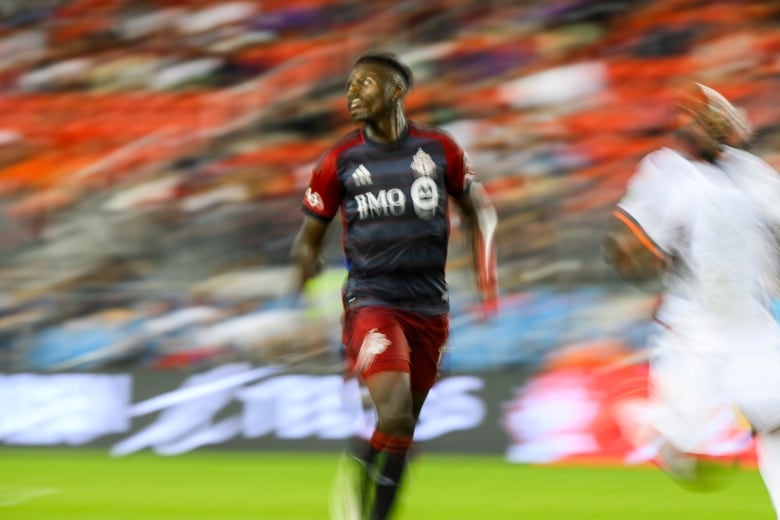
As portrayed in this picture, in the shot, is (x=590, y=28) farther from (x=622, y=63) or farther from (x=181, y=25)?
(x=181, y=25)

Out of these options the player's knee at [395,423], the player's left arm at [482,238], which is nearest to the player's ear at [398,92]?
the player's left arm at [482,238]

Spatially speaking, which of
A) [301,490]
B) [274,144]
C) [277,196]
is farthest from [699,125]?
[274,144]

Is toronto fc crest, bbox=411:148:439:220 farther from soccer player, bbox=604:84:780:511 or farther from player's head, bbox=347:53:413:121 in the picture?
soccer player, bbox=604:84:780:511

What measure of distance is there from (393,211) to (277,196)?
25.5 feet

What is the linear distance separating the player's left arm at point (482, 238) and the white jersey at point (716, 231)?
2.40ft

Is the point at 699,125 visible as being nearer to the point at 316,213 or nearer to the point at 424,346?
the point at 424,346

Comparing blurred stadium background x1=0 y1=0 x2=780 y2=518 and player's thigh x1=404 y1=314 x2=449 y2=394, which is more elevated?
player's thigh x1=404 y1=314 x2=449 y2=394

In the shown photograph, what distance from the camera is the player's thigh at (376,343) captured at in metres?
5.60

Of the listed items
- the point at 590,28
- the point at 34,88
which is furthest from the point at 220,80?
the point at 590,28

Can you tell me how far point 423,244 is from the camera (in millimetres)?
5820

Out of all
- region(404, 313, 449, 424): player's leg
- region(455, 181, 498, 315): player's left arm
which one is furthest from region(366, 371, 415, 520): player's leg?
region(455, 181, 498, 315): player's left arm

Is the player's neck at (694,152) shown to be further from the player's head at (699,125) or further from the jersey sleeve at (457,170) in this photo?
the jersey sleeve at (457,170)

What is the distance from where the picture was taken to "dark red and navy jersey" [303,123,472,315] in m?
5.79

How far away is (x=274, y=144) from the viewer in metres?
13.9
